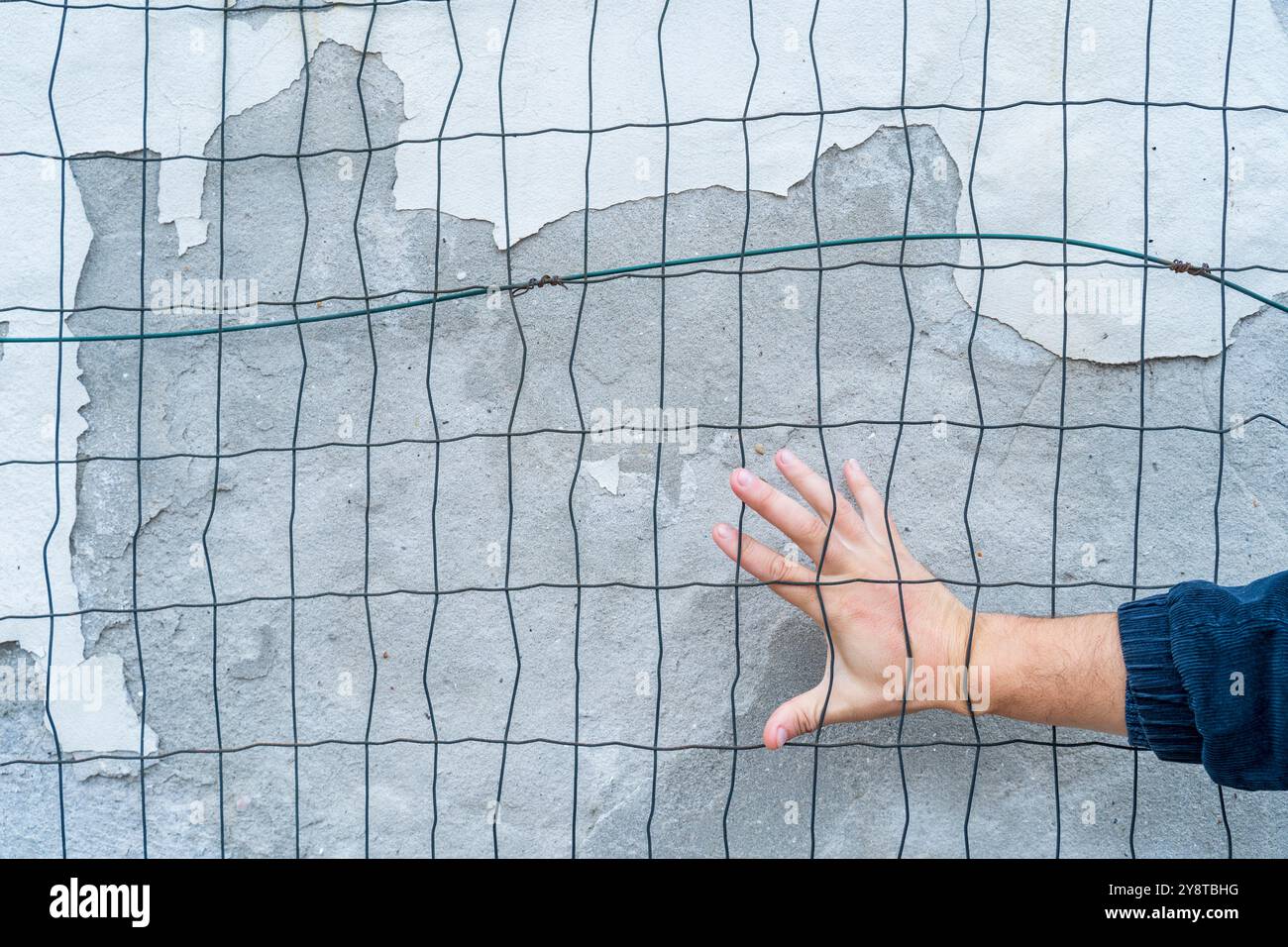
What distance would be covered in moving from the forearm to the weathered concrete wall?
26 cm

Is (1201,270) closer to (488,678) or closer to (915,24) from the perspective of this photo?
(915,24)

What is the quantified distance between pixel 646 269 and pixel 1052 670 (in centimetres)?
108

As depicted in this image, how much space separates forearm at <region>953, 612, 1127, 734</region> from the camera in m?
1.56

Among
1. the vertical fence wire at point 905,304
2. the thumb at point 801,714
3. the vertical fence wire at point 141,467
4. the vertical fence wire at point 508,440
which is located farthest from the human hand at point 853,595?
the vertical fence wire at point 141,467

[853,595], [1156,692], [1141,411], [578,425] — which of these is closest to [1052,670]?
[1156,692]

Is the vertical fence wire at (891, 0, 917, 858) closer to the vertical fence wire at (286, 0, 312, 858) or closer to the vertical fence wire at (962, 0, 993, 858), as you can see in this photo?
the vertical fence wire at (962, 0, 993, 858)

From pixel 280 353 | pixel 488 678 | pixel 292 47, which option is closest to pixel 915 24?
pixel 292 47

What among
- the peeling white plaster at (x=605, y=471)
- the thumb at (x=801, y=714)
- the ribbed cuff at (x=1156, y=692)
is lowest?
the thumb at (x=801, y=714)

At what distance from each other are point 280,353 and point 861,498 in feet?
3.94

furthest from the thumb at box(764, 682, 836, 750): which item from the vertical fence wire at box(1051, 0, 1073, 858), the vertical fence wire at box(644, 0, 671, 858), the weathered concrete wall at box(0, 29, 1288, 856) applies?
the vertical fence wire at box(1051, 0, 1073, 858)

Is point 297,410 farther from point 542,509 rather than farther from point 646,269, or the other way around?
point 646,269

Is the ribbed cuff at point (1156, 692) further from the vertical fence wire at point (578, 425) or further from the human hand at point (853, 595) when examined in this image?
the vertical fence wire at point (578, 425)

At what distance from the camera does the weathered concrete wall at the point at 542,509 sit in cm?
192

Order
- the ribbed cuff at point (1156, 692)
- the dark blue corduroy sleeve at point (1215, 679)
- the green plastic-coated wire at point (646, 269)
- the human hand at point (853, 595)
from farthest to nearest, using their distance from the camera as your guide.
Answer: the green plastic-coated wire at point (646, 269), the human hand at point (853, 595), the ribbed cuff at point (1156, 692), the dark blue corduroy sleeve at point (1215, 679)
